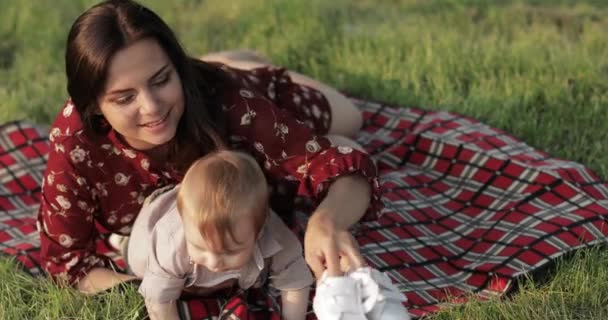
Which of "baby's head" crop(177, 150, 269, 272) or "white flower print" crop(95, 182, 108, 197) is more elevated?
"baby's head" crop(177, 150, 269, 272)

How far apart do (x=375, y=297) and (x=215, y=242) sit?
1.39 feet

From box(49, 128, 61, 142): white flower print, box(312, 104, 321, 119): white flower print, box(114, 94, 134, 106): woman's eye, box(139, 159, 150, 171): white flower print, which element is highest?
box(114, 94, 134, 106): woman's eye

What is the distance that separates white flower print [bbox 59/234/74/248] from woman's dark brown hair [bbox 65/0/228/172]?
13.0 inches

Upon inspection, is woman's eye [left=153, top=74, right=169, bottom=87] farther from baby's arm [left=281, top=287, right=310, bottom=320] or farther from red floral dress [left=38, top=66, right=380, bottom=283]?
baby's arm [left=281, top=287, right=310, bottom=320]

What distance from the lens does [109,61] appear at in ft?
7.46

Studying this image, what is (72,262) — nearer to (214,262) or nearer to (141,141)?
(141,141)

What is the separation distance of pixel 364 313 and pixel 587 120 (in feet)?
6.54

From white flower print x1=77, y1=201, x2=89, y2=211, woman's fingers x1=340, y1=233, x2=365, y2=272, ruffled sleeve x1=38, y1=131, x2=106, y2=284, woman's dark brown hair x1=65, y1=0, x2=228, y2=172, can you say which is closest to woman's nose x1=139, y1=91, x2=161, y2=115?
woman's dark brown hair x1=65, y1=0, x2=228, y2=172

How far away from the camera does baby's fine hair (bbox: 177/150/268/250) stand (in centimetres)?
208

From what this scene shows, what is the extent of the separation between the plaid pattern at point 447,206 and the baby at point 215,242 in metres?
0.12

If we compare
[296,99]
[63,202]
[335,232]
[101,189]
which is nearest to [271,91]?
[296,99]

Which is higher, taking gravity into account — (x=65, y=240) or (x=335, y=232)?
(x=335, y=232)

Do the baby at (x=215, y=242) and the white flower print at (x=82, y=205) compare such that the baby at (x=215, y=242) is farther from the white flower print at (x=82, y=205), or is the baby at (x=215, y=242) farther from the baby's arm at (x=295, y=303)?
the white flower print at (x=82, y=205)

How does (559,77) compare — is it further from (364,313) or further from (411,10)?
(364,313)
